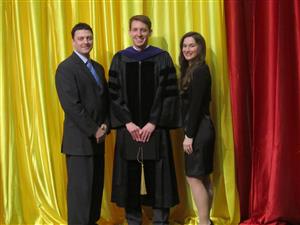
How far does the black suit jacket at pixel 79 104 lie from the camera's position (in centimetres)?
281

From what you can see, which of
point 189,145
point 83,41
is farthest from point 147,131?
point 83,41

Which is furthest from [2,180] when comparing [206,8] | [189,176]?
[206,8]

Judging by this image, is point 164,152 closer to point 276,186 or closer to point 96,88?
point 96,88

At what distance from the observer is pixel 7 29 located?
3.39 meters

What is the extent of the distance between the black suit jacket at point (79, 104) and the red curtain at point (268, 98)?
3.41ft

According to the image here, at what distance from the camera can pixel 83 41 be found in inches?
113

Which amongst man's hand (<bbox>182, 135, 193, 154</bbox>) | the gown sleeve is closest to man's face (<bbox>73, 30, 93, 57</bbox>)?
the gown sleeve

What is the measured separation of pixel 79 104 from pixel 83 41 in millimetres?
396

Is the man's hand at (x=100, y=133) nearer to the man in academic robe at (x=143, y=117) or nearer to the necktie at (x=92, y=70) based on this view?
the man in academic robe at (x=143, y=117)

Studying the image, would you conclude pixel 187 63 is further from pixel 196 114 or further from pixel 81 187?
pixel 81 187

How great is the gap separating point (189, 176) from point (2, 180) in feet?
4.66

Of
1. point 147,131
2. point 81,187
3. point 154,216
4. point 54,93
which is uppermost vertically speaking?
point 54,93

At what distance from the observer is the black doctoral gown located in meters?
2.98

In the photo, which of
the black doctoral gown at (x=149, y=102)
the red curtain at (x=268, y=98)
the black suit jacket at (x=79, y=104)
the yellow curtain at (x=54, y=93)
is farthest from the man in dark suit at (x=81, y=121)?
the red curtain at (x=268, y=98)
